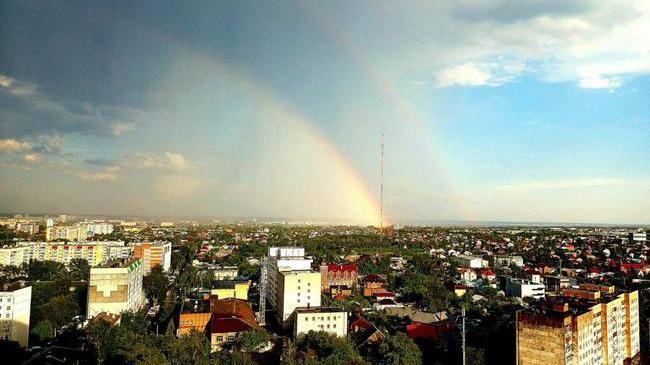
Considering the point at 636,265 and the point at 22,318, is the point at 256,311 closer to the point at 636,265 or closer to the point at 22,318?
the point at 22,318


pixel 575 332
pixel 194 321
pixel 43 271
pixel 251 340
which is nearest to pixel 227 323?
pixel 194 321

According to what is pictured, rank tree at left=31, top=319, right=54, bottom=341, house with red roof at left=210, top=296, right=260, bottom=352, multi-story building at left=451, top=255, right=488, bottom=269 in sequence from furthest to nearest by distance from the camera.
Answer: multi-story building at left=451, top=255, right=488, bottom=269
tree at left=31, top=319, right=54, bottom=341
house with red roof at left=210, top=296, right=260, bottom=352

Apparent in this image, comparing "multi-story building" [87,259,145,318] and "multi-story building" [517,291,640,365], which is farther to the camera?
"multi-story building" [87,259,145,318]

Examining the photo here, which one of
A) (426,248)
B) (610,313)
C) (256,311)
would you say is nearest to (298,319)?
(256,311)

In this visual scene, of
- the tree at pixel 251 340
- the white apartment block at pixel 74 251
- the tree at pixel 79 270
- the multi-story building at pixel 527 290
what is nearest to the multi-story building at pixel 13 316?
the tree at pixel 251 340

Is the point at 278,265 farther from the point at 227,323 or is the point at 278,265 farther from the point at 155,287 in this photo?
the point at 155,287

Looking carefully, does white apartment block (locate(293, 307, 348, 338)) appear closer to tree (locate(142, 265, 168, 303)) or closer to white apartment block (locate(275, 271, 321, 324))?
white apartment block (locate(275, 271, 321, 324))

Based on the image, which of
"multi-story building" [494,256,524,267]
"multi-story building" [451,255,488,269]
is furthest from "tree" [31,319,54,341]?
"multi-story building" [494,256,524,267]
